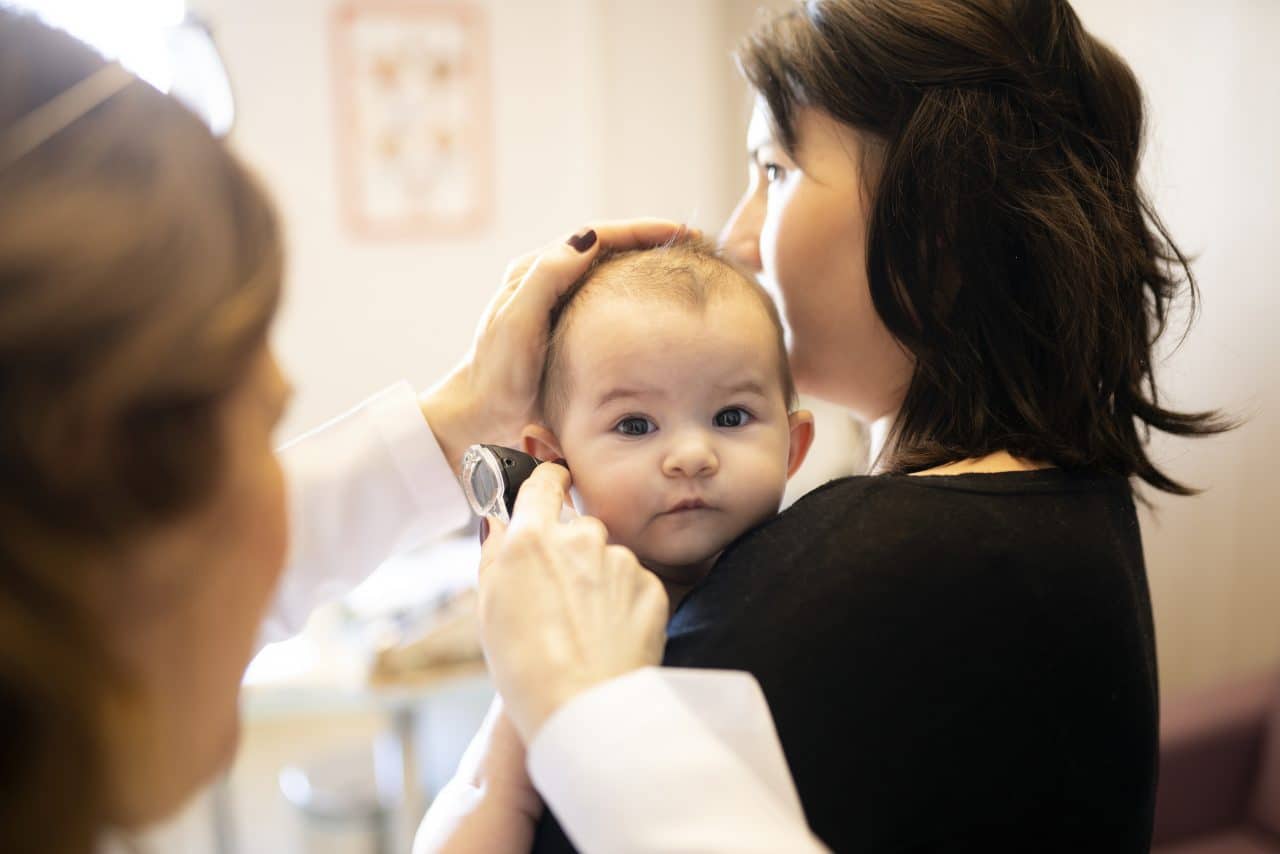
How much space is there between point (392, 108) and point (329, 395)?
1.07 meters

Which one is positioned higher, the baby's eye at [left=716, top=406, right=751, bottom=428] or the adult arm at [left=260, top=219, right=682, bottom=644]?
the baby's eye at [left=716, top=406, right=751, bottom=428]

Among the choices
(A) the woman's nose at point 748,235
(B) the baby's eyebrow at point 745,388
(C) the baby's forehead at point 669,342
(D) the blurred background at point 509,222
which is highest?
(A) the woman's nose at point 748,235

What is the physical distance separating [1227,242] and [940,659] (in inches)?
89.3

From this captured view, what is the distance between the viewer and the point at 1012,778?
2.82ft

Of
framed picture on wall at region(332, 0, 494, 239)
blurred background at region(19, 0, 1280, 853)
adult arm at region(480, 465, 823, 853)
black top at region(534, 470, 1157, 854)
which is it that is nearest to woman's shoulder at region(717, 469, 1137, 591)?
black top at region(534, 470, 1157, 854)

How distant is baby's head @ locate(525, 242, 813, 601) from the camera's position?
112 centimetres

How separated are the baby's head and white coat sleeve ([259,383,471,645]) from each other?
25 centimetres

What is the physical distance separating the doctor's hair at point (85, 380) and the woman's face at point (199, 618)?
2 centimetres

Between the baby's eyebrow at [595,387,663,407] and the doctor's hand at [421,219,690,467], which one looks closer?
the baby's eyebrow at [595,387,663,407]

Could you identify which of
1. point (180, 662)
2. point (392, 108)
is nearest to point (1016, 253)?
point (180, 662)

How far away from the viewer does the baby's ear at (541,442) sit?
1.26 metres

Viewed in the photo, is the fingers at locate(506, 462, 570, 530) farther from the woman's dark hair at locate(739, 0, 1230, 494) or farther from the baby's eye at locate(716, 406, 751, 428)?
the woman's dark hair at locate(739, 0, 1230, 494)

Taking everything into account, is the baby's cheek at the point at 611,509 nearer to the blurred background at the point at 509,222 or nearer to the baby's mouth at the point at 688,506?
the baby's mouth at the point at 688,506

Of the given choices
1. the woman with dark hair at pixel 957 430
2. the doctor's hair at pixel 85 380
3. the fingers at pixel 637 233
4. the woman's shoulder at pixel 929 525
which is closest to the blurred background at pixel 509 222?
the fingers at pixel 637 233
